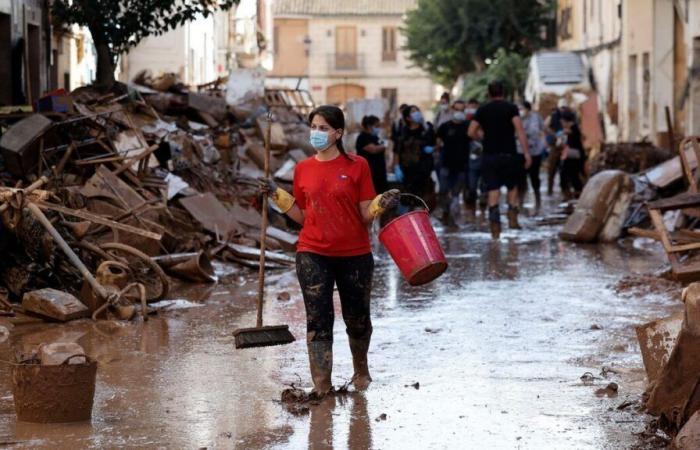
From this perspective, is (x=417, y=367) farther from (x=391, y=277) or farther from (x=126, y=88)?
(x=126, y=88)

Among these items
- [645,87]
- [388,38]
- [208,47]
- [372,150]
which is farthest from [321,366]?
[388,38]

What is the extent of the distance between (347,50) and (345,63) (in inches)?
35.4

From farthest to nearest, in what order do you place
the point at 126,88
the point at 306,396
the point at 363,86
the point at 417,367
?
the point at 363,86 → the point at 126,88 → the point at 417,367 → the point at 306,396

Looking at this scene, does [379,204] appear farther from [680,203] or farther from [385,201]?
[680,203]

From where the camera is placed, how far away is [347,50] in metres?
85.6

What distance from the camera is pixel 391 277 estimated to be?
554 inches

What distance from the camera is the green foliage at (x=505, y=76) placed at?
48469mm

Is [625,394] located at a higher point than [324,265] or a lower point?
lower

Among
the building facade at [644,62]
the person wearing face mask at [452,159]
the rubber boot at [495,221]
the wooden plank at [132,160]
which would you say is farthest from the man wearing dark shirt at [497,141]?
the building facade at [644,62]

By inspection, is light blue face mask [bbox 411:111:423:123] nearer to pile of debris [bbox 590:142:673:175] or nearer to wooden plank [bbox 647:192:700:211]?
pile of debris [bbox 590:142:673:175]

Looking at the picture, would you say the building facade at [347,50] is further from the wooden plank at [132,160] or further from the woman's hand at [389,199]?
the woman's hand at [389,199]

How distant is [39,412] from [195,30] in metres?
37.1

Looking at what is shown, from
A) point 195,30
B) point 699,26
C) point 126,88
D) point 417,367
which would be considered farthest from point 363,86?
point 417,367

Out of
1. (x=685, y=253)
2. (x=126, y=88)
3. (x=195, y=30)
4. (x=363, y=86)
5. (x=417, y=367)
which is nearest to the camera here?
(x=417, y=367)
